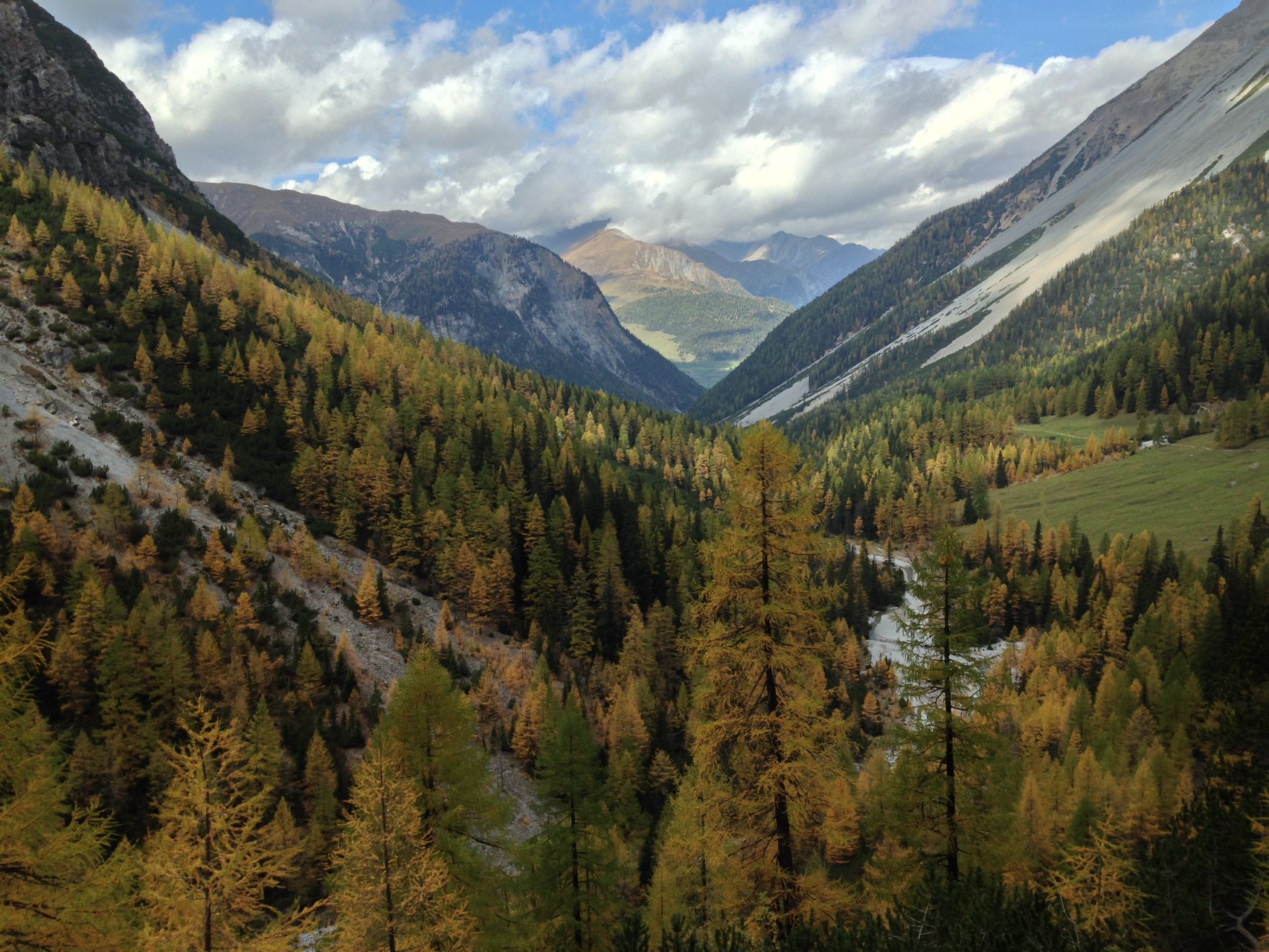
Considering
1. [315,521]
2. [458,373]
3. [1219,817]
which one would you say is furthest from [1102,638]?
[458,373]

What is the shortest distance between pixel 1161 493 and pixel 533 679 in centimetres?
13049

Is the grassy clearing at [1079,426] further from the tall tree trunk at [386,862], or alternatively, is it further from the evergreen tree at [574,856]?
the tall tree trunk at [386,862]

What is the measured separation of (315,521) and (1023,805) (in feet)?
257

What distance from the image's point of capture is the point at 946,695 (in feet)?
63.5

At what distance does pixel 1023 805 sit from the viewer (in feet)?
146

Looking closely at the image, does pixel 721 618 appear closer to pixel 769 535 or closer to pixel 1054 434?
pixel 769 535

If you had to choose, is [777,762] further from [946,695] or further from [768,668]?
[946,695]

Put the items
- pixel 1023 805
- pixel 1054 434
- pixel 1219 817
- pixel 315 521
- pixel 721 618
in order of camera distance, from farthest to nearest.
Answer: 1. pixel 1054 434
2. pixel 315 521
3. pixel 1023 805
4. pixel 1219 817
5. pixel 721 618

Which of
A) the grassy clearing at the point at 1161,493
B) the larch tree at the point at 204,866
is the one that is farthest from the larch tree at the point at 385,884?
the grassy clearing at the point at 1161,493

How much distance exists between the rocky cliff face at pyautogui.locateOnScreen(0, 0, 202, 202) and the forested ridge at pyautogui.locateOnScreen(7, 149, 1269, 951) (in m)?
41.2

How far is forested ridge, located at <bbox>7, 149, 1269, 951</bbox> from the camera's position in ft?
50.7

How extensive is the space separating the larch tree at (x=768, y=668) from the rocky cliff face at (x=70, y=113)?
18352cm

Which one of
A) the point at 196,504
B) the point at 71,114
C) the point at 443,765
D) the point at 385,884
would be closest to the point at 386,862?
the point at 385,884

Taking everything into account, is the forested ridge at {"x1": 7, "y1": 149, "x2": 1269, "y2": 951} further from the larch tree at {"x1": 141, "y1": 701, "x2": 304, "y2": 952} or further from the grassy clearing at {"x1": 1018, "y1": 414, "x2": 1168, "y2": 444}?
the grassy clearing at {"x1": 1018, "y1": 414, "x2": 1168, "y2": 444}
